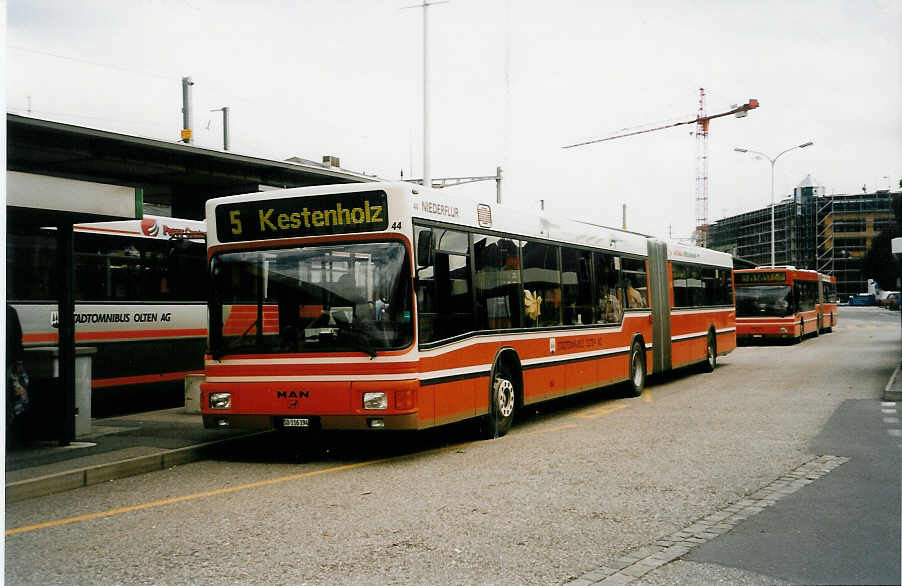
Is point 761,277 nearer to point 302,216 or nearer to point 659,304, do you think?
point 659,304

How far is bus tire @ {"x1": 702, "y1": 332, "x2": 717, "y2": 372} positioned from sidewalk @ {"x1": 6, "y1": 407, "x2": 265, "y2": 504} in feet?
43.1

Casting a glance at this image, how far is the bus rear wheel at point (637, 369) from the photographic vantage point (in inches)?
644

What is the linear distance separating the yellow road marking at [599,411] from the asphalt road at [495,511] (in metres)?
1.23

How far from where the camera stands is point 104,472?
8.89 metres

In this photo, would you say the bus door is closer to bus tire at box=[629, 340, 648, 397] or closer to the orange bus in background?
bus tire at box=[629, 340, 648, 397]

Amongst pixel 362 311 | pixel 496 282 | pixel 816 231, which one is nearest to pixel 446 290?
pixel 362 311

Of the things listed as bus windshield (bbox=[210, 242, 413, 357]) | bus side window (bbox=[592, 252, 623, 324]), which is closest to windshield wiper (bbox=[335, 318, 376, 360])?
bus windshield (bbox=[210, 242, 413, 357])

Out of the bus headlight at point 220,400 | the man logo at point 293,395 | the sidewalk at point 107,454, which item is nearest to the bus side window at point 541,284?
the man logo at point 293,395

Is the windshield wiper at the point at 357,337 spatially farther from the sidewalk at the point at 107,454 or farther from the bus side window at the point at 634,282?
the bus side window at the point at 634,282

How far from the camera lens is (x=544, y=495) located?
7.63 meters

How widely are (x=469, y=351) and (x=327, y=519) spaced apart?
4.01 metres

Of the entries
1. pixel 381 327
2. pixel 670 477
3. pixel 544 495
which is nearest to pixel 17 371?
pixel 381 327

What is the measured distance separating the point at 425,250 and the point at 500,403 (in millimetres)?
2532

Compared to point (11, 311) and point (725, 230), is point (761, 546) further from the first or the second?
point (725, 230)
